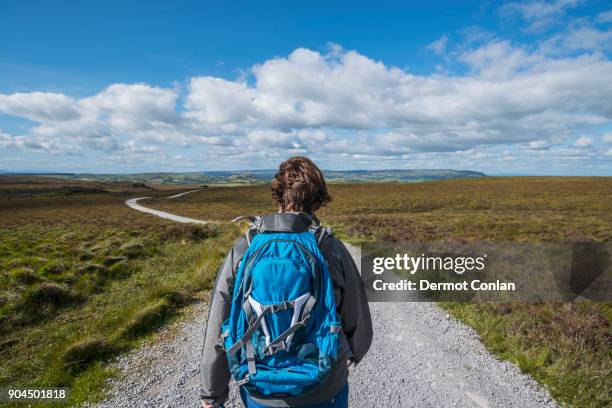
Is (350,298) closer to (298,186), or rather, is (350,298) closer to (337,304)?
(337,304)

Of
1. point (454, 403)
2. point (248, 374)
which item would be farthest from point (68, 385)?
point (454, 403)

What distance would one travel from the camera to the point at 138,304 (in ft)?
23.3

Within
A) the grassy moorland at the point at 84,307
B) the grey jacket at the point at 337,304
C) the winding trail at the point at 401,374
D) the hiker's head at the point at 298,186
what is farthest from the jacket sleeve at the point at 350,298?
the grassy moorland at the point at 84,307

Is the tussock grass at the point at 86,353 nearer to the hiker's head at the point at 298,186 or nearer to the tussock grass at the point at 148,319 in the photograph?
the tussock grass at the point at 148,319

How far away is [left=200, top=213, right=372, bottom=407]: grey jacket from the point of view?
2029 mm

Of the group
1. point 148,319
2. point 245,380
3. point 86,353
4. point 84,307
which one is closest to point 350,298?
point 245,380

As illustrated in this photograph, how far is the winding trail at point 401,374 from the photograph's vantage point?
399 centimetres

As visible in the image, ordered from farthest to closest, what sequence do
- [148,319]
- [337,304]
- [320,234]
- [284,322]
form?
1. [148,319]
2. [337,304]
3. [320,234]
4. [284,322]

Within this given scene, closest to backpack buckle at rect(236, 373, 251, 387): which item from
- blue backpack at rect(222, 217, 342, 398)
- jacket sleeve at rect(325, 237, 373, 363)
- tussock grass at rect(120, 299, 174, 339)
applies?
blue backpack at rect(222, 217, 342, 398)

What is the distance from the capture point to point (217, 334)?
83.0 inches

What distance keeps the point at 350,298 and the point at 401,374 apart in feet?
10.3

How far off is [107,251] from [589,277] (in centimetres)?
1670

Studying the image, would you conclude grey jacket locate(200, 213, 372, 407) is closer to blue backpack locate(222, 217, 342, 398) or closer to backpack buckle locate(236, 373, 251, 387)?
blue backpack locate(222, 217, 342, 398)

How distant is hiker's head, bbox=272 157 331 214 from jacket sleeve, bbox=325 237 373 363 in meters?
0.29
